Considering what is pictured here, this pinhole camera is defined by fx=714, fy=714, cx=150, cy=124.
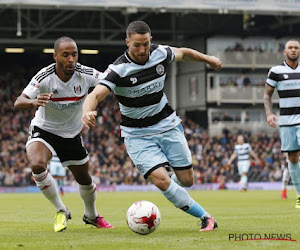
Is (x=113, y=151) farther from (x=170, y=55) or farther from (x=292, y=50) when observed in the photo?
(x=170, y=55)

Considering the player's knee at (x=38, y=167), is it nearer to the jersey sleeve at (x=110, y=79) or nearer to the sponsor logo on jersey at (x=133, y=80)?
the jersey sleeve at (x=110, y=79)

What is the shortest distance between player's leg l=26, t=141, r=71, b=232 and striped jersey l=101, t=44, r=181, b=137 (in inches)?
43.7

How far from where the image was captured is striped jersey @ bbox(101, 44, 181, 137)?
8.16 meters

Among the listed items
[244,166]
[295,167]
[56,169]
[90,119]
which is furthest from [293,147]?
[244,166]

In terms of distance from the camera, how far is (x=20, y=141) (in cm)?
3712

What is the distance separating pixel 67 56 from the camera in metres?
8.77

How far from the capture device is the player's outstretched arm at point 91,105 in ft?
22.7

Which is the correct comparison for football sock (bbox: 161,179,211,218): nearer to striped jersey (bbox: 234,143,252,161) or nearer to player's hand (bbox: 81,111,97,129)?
player's hand (bbox: 81,111,97,129)

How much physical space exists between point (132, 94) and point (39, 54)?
39.0 m

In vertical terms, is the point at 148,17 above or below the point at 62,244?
above

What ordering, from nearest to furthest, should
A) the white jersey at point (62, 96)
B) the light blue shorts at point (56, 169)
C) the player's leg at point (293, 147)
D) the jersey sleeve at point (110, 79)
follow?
the jersey sleeve at point (110, 79) < the white jersey at point (62, 96) < the player's leg at point (293, 147) < the light blue shorts at point (56, 169)

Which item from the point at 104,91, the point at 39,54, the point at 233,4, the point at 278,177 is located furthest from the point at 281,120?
the point at 39,54

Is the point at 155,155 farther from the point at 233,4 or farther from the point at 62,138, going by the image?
the point at 233,4

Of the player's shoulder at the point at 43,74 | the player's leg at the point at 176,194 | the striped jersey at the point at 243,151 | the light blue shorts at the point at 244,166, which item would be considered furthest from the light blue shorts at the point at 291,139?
the striped jersey at the point at 243,151
